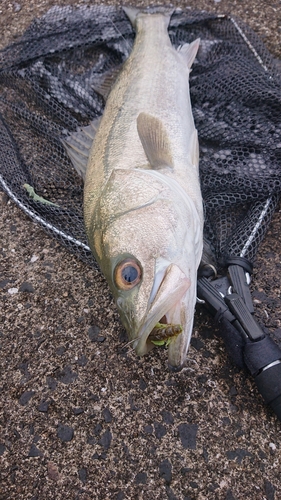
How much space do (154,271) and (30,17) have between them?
4067 mm

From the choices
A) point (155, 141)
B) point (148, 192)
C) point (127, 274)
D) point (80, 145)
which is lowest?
point (127, 274)

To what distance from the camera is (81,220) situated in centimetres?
288

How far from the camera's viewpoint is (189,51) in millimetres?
3406

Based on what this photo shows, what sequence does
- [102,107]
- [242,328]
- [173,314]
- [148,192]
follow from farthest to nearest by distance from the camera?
[102,107] < [148,192] < [242,328] < [173,314]

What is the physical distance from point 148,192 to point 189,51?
72.8 inches

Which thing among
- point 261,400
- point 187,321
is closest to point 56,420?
point 187,321

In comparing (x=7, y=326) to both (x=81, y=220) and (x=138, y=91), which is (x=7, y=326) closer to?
(x=81, y=220)

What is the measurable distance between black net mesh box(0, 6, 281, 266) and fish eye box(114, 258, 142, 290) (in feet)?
2.52

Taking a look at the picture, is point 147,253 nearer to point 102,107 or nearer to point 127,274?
point 127,274

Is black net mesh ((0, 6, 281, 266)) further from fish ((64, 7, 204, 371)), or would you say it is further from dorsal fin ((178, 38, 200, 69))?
fish ((64, 7, 204, 371))

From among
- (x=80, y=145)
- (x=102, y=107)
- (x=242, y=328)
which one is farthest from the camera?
(x=102, y=107)

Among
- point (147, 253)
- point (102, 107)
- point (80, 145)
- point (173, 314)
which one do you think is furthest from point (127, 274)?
point (102, 107)

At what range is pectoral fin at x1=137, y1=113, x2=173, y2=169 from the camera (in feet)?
8.04

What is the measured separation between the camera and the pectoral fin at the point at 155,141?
8.04 ft
